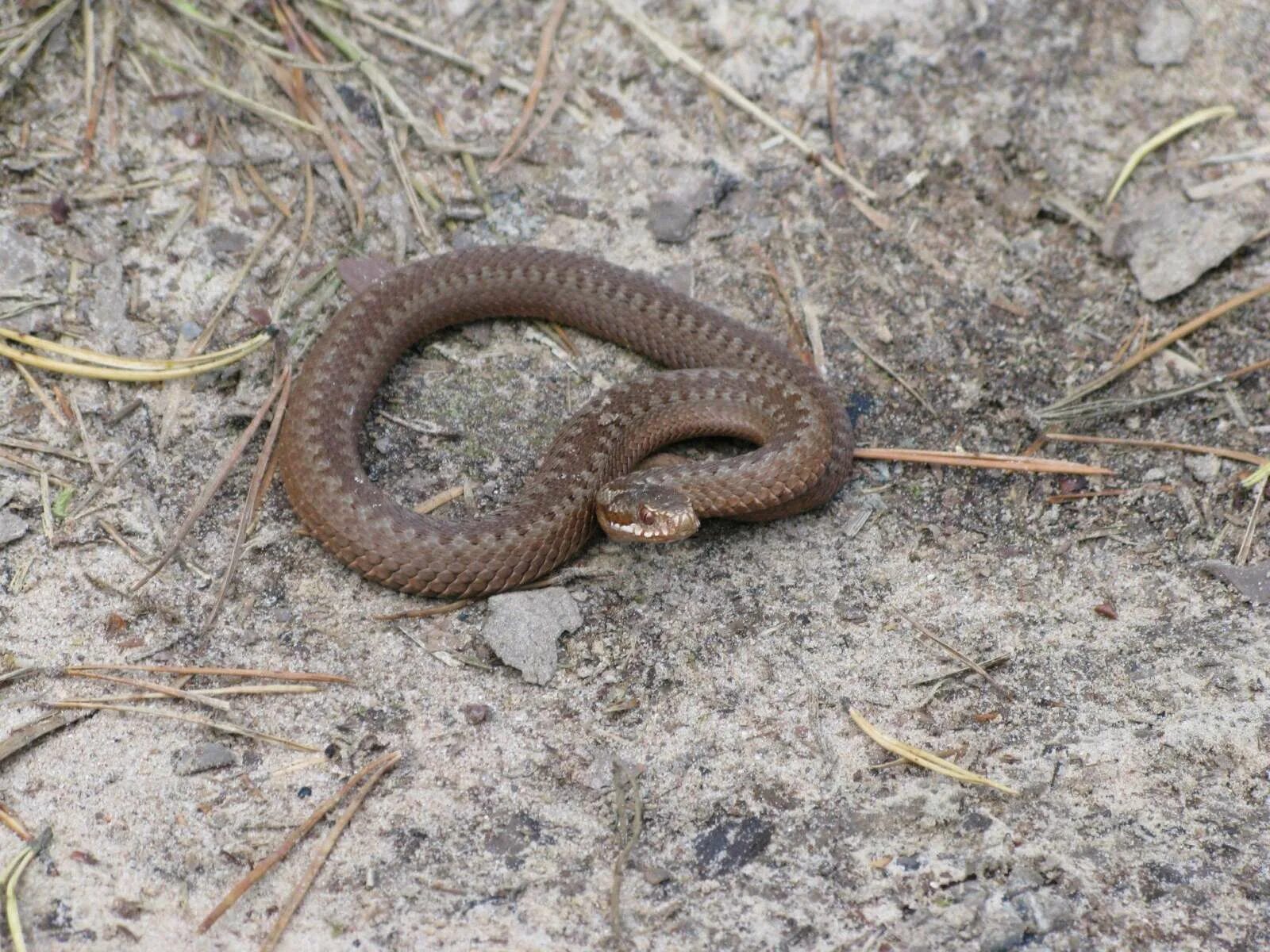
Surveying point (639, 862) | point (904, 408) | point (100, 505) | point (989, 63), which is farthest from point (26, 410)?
point (989, 63)

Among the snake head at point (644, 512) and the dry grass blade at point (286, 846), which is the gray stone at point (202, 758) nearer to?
the dry grass blade at point (286, 846)

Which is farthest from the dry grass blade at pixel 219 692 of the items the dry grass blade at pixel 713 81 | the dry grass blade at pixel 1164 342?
the dry grass blade at pixel 713 81

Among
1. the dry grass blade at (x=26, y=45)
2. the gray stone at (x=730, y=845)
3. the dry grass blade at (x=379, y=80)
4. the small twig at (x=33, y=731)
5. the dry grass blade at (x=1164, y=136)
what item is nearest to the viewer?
the gray stone at (x=730, y=845)

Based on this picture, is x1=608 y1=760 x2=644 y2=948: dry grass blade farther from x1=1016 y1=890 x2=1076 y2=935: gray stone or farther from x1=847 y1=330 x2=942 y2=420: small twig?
x1=847 y1=330 x2=942 y2=420: small twig

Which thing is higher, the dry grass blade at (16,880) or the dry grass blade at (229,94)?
the dry grass blade at (229,94)

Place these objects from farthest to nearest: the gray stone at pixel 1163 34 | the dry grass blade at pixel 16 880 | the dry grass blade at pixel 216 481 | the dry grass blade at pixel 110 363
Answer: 1. the gray stone at pixel 1163 34
2. the dry grass blade at pixel 110 363
3. the dry grass blade at pixel 216 481
4. the dry grass blade at pixel 16 880

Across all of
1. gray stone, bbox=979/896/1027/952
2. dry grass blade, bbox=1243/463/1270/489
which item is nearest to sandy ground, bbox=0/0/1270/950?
gray stone, bbox=979/896/1027/952

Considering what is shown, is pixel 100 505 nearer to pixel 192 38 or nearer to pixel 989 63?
pixel 192 38

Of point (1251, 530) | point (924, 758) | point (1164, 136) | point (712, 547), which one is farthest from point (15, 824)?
point (1164, 136)
